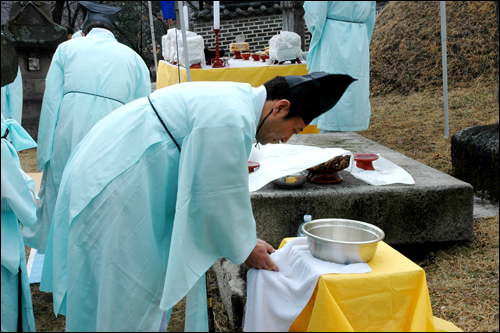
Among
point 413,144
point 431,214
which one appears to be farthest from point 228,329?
point 413,144

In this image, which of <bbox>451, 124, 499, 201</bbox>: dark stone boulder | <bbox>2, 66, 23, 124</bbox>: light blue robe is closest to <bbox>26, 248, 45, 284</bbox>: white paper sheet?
<bbox>2, 66, 23, 124</bbox>: light blue robe

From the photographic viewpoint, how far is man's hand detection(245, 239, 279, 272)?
181 cm

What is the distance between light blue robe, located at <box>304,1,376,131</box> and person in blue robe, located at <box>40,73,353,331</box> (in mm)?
2899

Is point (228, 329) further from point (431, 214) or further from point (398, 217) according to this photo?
point (431, 214)

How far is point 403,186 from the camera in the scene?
289 centimetres

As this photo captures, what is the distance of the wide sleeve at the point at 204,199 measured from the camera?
1.39m

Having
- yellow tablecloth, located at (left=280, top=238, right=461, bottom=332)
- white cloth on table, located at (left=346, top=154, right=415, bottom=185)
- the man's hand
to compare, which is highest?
white cloth on table, located at (left=346, top=154, right=415, bottom=185)

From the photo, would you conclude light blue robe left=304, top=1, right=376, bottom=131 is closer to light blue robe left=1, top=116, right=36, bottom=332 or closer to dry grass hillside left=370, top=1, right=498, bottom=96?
light blue robe left=1, top=116, right=36, bottom=332

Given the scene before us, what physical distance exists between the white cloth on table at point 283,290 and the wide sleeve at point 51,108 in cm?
178

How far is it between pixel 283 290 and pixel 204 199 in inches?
24.1

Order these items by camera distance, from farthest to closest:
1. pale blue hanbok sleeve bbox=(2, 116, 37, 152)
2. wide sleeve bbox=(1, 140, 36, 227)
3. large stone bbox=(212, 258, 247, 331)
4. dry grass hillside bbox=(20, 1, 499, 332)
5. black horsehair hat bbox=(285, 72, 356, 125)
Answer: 1. dry grass hillside bbox=(20, 1, 499, 332)
2. pale blue hanbok sleeve bbox=(2, 116, 37, 152)
3. large stone bbox=(212, 258, 247, 331)
4. black horsehair hat bbox=(285, 72, 356, 125)
5. wide sleeve bbox=(1, 140, 36, 227)

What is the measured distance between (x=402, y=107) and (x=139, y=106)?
679 cm

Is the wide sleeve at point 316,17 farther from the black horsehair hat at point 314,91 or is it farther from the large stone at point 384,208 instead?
the black horsehair hat at point 314,91

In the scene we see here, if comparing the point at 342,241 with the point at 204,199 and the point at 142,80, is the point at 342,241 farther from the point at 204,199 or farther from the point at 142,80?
the point at 142,80
